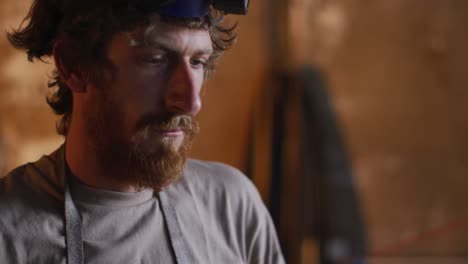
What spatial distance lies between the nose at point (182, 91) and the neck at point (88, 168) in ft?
0.48

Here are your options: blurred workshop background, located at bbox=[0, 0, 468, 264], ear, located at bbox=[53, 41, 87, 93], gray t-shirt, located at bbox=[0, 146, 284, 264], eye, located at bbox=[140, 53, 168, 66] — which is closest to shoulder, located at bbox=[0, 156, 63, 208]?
gray t-shirt, located at bbox=[0, 146, 284, 264]

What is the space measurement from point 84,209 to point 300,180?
144 centimetres

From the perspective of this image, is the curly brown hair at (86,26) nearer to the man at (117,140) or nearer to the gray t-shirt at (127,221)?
the man at (117,140)

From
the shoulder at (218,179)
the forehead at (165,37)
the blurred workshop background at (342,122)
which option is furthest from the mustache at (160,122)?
the blurred workshop background at (342,122)

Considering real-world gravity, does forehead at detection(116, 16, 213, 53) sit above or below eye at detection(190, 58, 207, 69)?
above

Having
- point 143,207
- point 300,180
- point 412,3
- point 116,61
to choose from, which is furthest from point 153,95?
point 412,3

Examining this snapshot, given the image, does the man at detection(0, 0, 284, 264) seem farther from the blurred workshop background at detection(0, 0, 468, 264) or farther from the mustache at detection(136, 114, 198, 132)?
the blurred workshop background at detection(0, 0, 468, 264)

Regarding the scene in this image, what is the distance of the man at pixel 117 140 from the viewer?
1.03 metres

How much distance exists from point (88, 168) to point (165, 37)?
0.79ft

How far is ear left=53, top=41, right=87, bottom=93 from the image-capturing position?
111cm

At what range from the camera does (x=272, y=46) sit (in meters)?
2.50

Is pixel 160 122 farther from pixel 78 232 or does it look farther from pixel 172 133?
pixel 78 232

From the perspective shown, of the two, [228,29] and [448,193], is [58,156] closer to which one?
[228,29]

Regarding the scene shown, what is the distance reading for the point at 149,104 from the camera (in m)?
1.05
